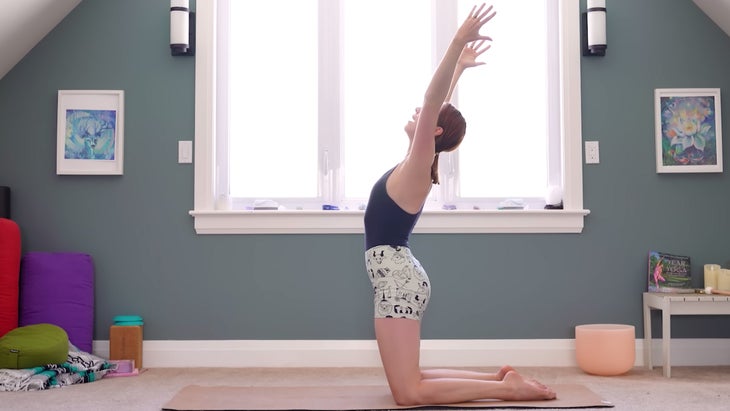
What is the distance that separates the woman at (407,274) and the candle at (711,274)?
5.09 ft

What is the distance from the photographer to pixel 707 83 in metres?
4.01

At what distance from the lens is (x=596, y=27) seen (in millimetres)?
3934

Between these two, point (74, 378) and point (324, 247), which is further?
A: point (324, 247)

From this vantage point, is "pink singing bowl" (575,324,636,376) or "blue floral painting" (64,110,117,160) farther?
"blue floral painting" (64,110,117,160)

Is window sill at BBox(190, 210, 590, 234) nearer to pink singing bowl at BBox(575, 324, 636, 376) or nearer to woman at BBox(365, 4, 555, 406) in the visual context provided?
pink singing bowl at BBox(575, 324, 636, 376)

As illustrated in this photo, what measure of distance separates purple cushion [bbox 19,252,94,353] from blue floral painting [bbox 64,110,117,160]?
0.55 meters

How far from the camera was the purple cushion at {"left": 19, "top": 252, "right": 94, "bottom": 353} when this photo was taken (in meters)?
3.78

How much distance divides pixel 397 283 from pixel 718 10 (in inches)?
95.0

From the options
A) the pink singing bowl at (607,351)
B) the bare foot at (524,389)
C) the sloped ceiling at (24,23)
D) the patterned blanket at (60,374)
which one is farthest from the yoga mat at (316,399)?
the sloped ceiling at (24,23)

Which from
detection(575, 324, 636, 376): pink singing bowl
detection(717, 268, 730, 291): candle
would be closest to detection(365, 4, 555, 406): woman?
detection(575, 324, 636, 376): pink singing bowl

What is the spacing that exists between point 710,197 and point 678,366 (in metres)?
0.89

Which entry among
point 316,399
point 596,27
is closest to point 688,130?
point 596,27

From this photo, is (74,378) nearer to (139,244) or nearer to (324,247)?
(139,244)

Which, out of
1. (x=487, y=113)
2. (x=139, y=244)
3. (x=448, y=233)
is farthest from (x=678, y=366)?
(x=139, y=244)
